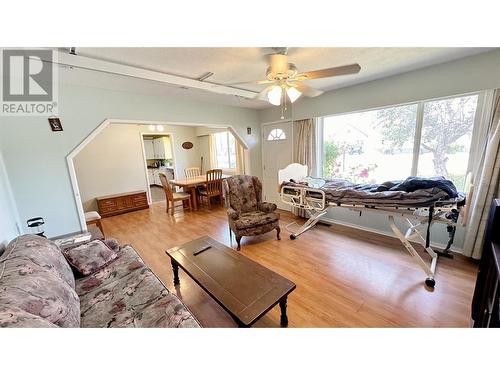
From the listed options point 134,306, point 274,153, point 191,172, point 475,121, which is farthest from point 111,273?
point 191,172

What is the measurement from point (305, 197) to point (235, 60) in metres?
1.93

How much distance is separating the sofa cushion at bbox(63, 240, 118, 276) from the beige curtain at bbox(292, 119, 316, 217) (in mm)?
3272

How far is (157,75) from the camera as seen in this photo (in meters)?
2.21

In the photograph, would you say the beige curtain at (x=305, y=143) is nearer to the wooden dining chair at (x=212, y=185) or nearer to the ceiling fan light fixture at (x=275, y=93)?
→ the ceiling fan light fixture at (x=275, y=93)

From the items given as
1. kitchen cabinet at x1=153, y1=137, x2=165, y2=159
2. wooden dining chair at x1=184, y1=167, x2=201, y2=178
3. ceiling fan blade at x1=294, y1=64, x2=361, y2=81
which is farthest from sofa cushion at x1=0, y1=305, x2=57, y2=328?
kitchen cabinet at x1=153, y1=137, x2=165, y2=159

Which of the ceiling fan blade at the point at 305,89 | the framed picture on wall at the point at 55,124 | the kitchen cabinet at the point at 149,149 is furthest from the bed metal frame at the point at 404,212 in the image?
the kitchen cabinet at the point at 149,149

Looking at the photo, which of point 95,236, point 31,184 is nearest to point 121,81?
point 31,184

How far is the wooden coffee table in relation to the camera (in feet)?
4.15

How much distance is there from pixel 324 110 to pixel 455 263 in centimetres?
A: 285

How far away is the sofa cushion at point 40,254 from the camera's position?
1.24 meters

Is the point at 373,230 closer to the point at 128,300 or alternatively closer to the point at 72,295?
the point at 128,300

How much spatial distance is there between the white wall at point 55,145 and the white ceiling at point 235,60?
205 mm

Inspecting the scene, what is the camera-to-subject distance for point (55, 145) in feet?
7.94
